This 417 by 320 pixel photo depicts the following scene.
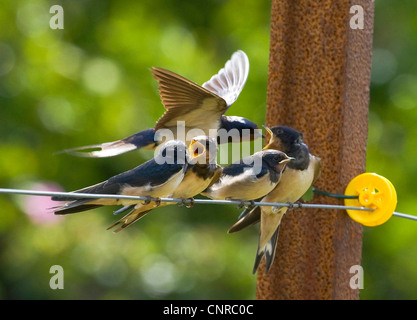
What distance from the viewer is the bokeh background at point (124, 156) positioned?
4.88 m

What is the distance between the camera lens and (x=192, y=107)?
303 centimetres

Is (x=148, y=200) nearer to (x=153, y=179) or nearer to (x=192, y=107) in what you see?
(x=153, y=179)

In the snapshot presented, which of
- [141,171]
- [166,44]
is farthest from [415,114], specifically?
[141,171]

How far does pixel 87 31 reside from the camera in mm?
5703

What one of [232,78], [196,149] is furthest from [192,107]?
[232,78]

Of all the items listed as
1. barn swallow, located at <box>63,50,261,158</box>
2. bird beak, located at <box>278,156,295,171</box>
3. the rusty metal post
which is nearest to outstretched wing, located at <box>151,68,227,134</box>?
barn swallow, located at <box>63,50,261,158</box>

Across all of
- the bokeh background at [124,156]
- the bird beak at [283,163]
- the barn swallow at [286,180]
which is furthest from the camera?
the bokeh background at [124,156]

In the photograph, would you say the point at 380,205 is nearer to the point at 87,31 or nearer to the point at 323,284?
the point at 323,284

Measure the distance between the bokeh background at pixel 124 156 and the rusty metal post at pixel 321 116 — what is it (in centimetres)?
172

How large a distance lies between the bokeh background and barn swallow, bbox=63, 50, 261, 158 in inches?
45.4

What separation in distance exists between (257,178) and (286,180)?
16cm

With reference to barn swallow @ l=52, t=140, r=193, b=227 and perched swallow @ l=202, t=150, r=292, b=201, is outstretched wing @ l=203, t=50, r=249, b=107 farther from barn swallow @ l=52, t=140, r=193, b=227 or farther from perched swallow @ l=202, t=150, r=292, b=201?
barn swallow @ l=52, t=140, r=193, b=227

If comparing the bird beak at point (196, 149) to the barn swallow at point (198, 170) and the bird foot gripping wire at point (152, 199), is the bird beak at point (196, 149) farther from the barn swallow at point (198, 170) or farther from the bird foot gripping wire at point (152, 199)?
the bird foot gripping wire at point (152, 199)

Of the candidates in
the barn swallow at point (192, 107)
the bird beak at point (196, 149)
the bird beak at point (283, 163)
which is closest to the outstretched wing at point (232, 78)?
the barn swallow at point (192, 107)
